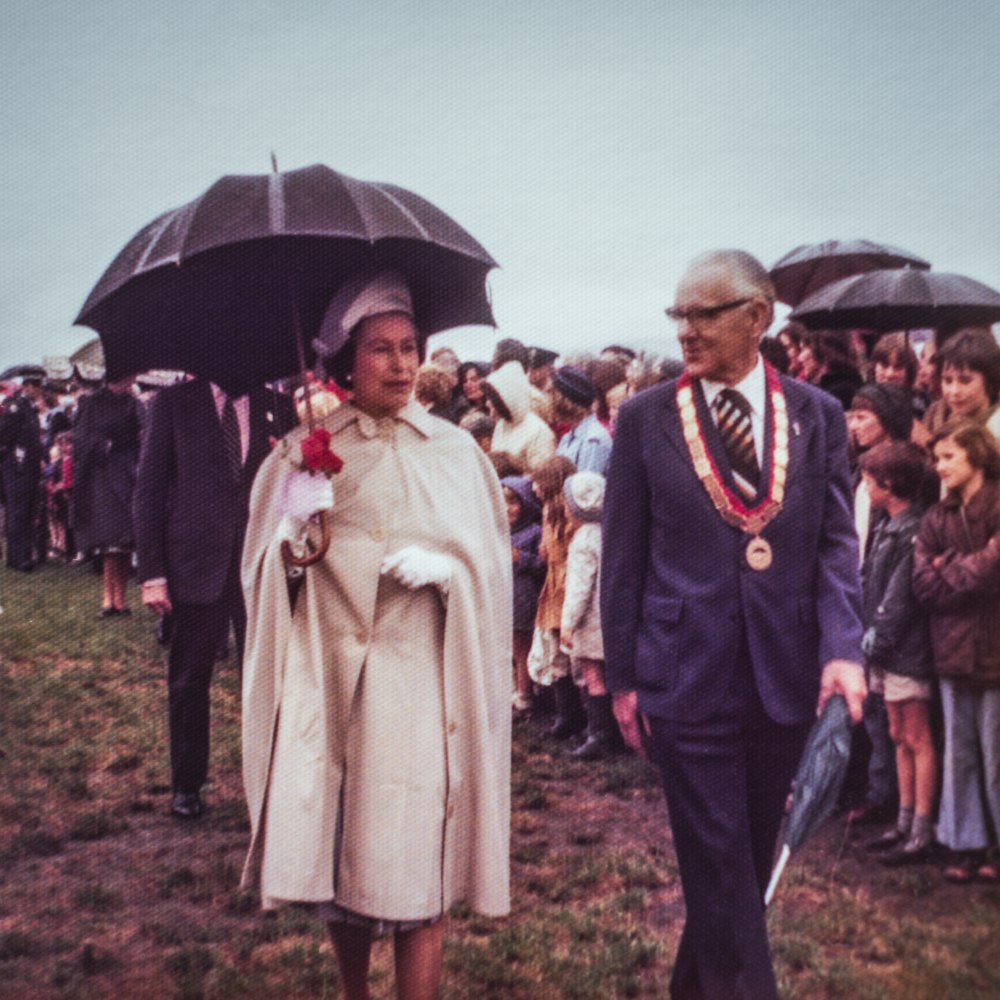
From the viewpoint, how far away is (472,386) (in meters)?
10.3

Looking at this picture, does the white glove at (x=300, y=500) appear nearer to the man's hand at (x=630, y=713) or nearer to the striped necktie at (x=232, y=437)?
the man's hand at (x=630, y=713)

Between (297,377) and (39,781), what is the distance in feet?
11.8

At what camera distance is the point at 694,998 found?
347 cm

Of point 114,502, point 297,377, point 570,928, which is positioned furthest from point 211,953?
point 114,502

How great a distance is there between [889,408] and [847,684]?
263 cm

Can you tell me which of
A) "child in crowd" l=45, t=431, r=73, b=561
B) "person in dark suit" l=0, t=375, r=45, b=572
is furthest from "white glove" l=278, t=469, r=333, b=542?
"person in dark suit" l=0, t=375, r=45, b=572

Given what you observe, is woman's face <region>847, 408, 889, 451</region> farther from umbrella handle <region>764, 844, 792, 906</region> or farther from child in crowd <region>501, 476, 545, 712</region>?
umbrella handle <region>764, 844, 792, 906</region>

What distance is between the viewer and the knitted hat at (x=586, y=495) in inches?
257

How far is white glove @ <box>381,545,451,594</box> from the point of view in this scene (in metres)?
3.30

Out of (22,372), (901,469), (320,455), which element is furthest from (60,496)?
(320,455)

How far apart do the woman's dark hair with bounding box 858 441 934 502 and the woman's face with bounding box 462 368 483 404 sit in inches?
207

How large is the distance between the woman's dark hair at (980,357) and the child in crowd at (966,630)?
0.26 meters

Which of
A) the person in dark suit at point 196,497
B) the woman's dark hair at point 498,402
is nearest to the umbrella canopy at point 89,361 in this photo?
the woman's dark hair at point 498,402

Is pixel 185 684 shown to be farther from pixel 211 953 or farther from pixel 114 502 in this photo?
pixel 114 502
